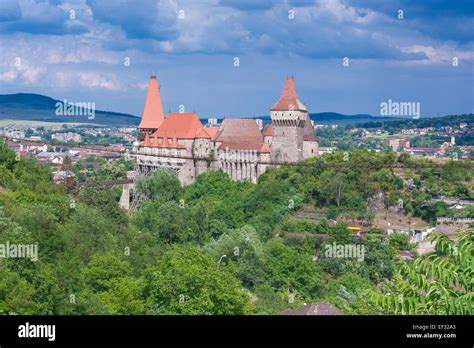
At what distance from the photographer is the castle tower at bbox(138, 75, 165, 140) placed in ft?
213

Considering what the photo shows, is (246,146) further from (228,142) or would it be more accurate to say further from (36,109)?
(36,109)

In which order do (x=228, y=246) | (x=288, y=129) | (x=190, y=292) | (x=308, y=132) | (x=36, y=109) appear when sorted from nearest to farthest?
(x=190, y=292) < (x=228, y=246) < (x=288, y=129) < (x=308, y=132) < (x=36, y=109)

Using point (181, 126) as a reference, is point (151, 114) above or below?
above

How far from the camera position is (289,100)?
186 ft

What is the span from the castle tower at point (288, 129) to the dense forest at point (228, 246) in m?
1.88

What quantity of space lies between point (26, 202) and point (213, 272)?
1502cm

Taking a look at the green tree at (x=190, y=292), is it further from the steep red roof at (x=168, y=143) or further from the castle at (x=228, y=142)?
the steep red roof at (x=168, y=143)

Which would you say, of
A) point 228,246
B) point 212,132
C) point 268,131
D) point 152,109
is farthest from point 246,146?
point 228,246

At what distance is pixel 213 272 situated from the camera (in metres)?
22.8

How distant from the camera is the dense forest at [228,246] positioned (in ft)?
57.5

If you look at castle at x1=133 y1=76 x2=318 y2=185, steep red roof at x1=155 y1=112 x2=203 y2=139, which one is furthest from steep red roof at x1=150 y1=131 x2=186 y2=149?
steep red roof at x1=155 y1=112 x2=203 y2=139

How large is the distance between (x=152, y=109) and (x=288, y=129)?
14.1 m
